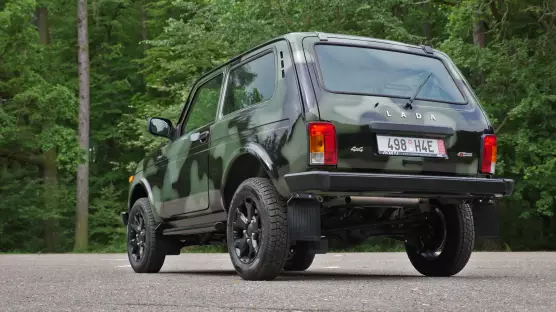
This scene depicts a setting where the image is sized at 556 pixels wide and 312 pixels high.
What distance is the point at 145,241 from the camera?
31.1 ft

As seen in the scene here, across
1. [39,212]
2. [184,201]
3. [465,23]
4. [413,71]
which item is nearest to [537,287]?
[413,71]

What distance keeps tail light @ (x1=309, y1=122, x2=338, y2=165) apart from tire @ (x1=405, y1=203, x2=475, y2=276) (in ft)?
6.02

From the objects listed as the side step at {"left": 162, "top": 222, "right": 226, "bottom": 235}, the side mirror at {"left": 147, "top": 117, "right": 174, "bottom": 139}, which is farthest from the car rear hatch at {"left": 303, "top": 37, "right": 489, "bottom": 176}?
the side mirror at {"left": 147, "top": 117, "right": 174, "bottom": 139}

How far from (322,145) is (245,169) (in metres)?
1.15

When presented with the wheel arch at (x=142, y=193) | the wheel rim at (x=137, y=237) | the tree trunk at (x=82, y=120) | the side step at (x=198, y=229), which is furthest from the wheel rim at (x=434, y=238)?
the tree trunk at (x=82, y=120)

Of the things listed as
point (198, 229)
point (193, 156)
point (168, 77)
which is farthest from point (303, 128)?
point (168, 77)

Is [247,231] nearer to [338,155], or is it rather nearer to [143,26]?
[338,155]

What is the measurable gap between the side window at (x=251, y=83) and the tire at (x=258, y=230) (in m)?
0.81

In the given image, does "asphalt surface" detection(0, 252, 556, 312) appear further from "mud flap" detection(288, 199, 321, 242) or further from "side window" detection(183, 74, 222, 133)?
"side window" detection(183, 74, 222, 133)

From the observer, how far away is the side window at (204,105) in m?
8.54

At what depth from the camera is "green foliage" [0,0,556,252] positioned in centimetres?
2352

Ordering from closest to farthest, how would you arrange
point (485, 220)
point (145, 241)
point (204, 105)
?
point (485, 220), point (204, 105), point (145, 241)

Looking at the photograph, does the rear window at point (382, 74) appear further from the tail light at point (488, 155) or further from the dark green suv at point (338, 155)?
the tail light at point (488, 155)

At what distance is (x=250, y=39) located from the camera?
24.4 m
